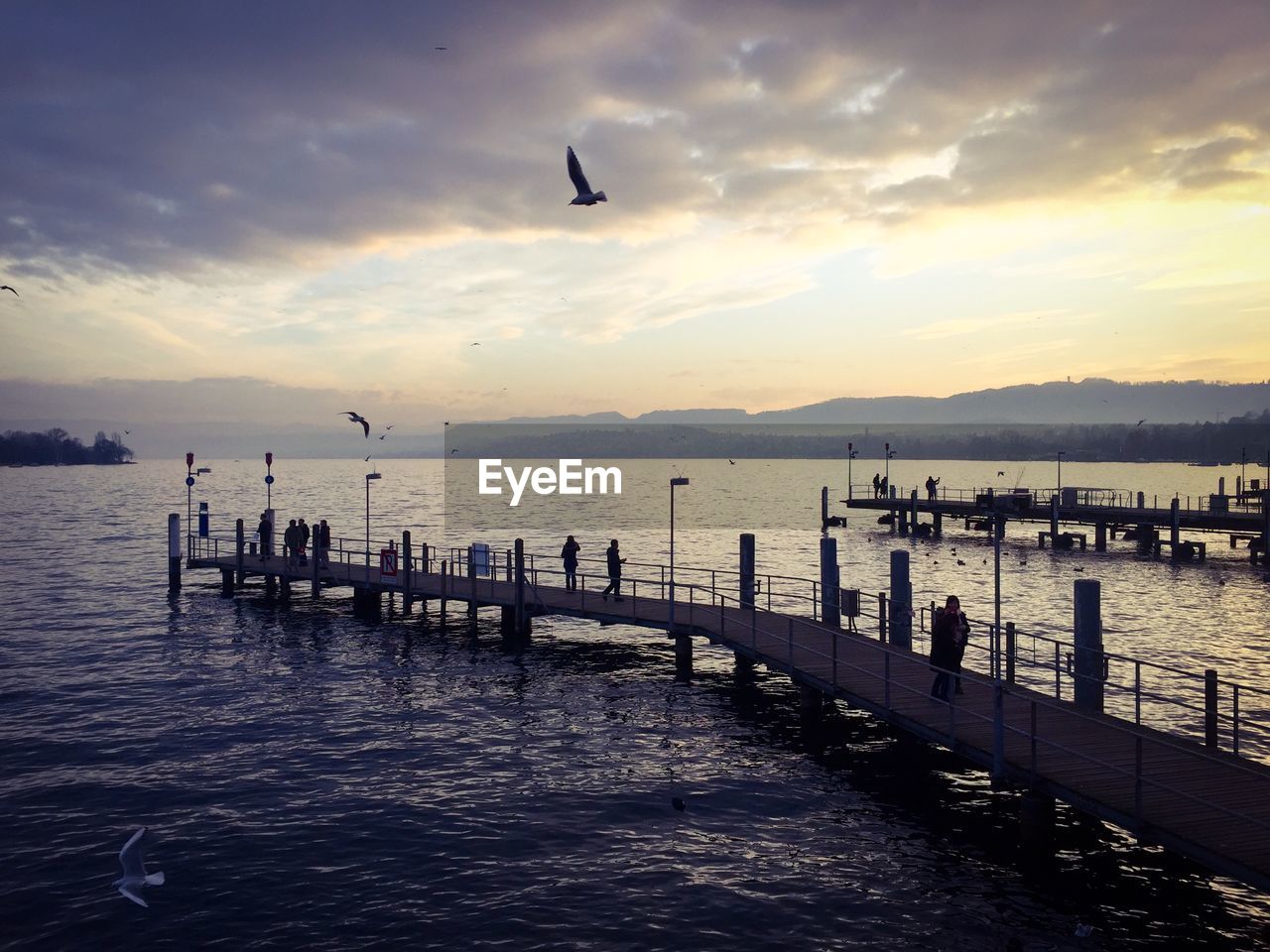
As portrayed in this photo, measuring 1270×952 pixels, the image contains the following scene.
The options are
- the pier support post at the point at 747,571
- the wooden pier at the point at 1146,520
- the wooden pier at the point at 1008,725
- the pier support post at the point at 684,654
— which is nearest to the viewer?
the wooden pier at the point at 1008,725

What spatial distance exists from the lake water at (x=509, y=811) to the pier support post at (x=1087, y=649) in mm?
2806

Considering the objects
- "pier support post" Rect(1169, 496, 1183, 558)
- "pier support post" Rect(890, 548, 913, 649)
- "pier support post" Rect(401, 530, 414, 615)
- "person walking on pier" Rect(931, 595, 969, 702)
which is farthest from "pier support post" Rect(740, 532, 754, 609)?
"pier support post" Rect(1169, 496, 1183, 558)

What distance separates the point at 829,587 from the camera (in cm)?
2684

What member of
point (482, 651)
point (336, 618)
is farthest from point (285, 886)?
→ point (336, 618)

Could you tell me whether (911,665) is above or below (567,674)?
above

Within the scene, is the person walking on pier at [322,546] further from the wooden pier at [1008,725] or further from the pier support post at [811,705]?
the pier support post at [811,705]

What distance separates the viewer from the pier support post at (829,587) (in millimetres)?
26616

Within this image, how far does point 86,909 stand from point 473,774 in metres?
7.21

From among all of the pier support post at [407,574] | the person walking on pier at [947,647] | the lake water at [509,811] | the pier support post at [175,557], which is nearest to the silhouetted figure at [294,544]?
the lake water at [509,811]

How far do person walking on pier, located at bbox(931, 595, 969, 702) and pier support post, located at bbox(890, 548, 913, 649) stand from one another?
494cm

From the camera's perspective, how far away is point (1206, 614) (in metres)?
39.5

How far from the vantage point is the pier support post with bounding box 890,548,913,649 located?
23.9 m

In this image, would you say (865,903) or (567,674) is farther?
(567,674)

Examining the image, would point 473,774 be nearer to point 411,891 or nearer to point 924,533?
point 411,891
